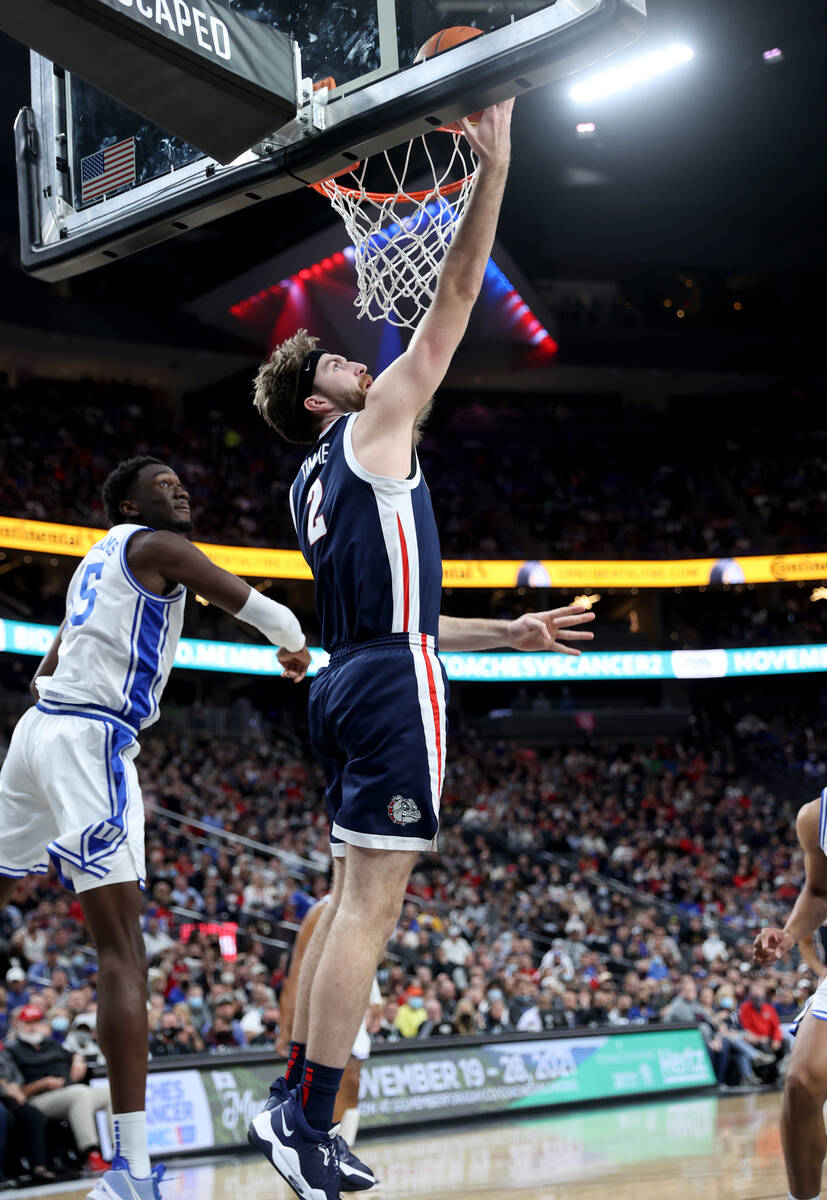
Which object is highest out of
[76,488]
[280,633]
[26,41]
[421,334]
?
[76,488]

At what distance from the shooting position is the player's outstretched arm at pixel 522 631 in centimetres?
411

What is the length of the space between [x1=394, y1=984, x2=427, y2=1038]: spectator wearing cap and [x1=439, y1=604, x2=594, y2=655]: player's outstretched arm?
9059 millimetres

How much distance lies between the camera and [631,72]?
1986cm

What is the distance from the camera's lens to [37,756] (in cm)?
409

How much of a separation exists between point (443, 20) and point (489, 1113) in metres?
9.66

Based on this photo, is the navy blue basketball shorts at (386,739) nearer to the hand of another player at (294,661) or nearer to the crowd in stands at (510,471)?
the hand of another player at (294,661)

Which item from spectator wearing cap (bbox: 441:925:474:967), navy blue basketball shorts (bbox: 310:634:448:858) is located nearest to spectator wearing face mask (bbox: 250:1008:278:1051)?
spectator wearing cap (bbox: 441:925:474:967)

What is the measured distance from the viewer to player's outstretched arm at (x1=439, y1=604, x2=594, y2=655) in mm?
4109

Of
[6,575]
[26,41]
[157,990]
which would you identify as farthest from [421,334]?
[6,575]

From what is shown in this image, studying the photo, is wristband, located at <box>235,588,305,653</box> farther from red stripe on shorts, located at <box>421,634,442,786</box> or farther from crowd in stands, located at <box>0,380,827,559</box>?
crowd in stands, located at <box>0,380,827,559</box>

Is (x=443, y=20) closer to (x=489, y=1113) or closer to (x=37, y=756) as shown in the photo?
(x=37, y=756)

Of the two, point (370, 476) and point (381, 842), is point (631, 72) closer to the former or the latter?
point (370, 476)

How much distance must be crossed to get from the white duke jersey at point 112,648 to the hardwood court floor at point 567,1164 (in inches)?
108

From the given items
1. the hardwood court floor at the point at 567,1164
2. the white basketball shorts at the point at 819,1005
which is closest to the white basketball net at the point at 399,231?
the white basketball shorts at the point at 819,1005
